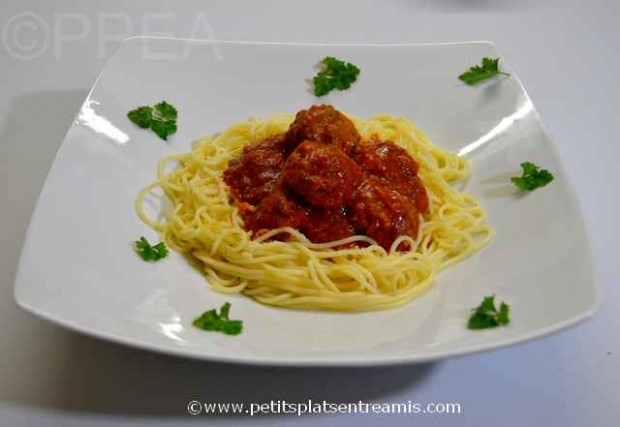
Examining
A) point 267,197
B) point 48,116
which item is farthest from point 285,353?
point 48,116

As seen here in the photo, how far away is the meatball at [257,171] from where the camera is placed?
16.5ft

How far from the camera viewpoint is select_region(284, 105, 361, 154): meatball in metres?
4.84

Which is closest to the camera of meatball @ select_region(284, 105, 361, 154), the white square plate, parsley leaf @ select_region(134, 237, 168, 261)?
the white square plate

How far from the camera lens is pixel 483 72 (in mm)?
5812

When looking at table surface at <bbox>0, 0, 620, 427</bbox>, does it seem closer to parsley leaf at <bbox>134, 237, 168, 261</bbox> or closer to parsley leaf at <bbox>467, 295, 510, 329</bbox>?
parsley leaf at <bbox>467, 295, 510, 329</bbox>

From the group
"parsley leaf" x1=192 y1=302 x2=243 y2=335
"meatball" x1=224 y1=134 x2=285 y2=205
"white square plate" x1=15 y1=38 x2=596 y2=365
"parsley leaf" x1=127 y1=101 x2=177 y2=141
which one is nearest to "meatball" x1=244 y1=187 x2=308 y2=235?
"meatball" x1=224 y1=134 x2=285 y2=205

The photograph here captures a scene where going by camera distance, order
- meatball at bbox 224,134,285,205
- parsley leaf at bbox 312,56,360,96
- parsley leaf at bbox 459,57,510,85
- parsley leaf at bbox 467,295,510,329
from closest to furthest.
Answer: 1. parsley leaf at bbox 467,295,510,329
2. meatball at bbox 224,134,285,205
3. parsley leaf at bbox 459,57,510,85
4. parsley leaf at bbox 312,56,360,96

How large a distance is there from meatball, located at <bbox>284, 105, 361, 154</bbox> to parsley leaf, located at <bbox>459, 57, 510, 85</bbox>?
1.47 meters

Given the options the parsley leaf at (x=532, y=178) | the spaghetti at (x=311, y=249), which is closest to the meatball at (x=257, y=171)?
the spaghetti at (x=311, y=249)

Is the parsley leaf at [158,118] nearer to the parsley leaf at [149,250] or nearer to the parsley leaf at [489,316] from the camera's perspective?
the parsley leaf at [149,250]

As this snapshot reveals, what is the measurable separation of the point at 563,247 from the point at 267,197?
2.07 m

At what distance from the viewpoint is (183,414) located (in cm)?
381

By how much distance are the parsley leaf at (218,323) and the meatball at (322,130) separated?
1601 mm

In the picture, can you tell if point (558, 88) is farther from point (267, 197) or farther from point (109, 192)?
point (109, 192)
